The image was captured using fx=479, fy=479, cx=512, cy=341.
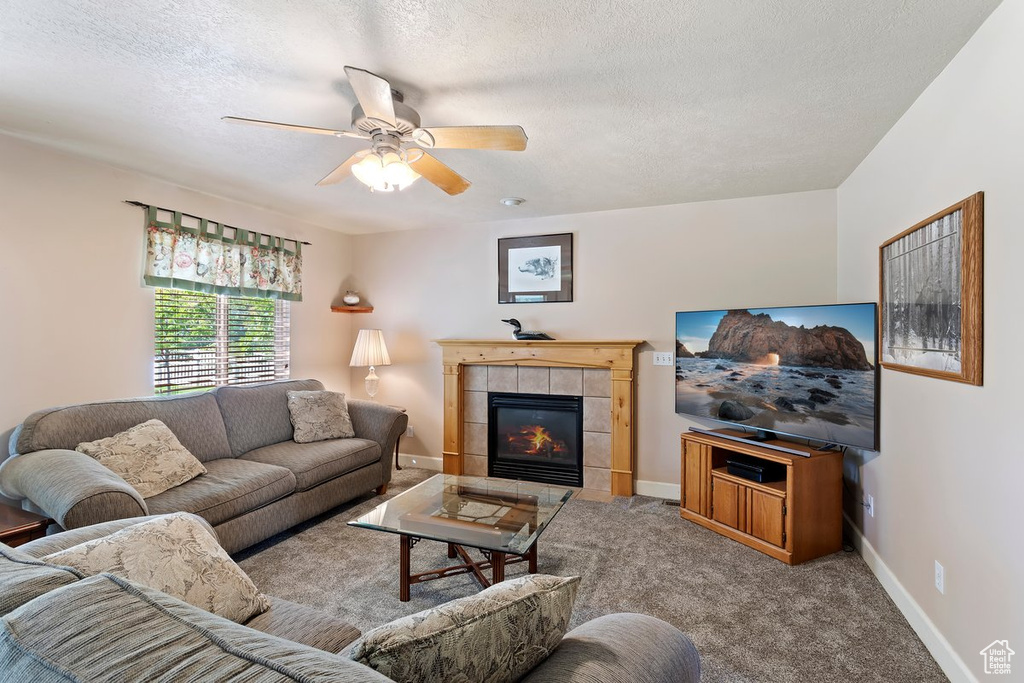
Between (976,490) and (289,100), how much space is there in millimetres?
3246

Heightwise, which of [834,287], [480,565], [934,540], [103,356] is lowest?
[480,565]

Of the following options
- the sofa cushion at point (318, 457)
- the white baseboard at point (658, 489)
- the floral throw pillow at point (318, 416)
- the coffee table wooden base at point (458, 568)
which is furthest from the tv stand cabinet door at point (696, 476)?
the floral throw pillow at point (318, 416)

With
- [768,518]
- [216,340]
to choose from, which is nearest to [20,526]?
[216,340]

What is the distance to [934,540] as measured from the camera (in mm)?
2061

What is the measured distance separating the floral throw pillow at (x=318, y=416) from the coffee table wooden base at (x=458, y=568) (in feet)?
5.32

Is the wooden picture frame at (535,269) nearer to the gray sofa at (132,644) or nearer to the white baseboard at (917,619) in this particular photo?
the white baseboard at (917,619)

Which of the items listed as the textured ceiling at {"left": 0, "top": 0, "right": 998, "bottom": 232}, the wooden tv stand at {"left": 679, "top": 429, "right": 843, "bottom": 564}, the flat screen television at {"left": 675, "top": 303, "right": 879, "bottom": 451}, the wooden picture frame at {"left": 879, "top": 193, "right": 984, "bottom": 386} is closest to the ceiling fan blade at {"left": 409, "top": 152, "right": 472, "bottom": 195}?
the textured ceiling at {"left": 0, "top": 0, "right": 998, "bottom": 232}

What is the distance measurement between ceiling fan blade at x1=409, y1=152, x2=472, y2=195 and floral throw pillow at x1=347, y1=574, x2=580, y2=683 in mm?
1956

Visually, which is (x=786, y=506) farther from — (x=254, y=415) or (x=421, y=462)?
(x=254, y=415)

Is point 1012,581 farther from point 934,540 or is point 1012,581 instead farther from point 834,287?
point 834,287

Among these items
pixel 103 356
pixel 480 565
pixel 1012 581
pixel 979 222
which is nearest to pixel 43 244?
pixel 103 356

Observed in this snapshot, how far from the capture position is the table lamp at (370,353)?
4.75 m

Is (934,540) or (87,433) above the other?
(87,433)

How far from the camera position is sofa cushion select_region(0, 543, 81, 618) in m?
0.83
